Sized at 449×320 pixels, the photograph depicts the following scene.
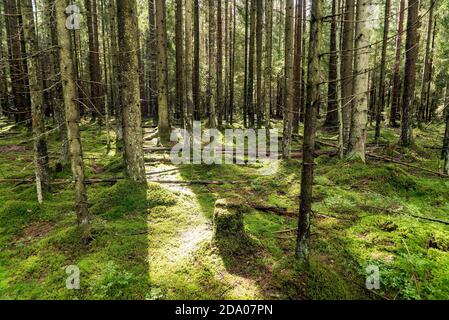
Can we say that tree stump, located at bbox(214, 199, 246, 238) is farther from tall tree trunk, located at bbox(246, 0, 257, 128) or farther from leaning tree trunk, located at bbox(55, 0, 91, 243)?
tall tree trunk, located at bbox(246, 0, 257, 128)

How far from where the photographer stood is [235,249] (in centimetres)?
544

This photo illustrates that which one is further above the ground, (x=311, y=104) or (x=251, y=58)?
(x=251, y=58)

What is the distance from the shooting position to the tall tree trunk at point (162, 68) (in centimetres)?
1505

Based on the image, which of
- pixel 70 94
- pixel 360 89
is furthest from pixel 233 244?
pixel 360 89

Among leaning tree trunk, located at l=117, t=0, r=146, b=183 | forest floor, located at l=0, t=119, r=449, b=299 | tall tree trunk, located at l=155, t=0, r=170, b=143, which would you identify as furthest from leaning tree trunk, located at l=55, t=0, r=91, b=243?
tall tree trunk, located at l=155, t=0, r=170, b=143

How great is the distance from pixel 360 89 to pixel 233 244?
687cm

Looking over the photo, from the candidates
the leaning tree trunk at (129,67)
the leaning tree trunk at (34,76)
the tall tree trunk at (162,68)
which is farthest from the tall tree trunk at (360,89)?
the tall tree trunk at (162,68)

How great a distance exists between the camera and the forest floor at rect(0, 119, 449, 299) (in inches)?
179

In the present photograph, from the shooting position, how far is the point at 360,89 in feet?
31.2

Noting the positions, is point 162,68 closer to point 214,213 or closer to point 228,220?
point 214,213

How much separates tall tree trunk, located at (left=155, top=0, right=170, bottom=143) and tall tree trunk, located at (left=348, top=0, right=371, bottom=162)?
9.42 m

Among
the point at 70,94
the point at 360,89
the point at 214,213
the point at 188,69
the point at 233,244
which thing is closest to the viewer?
the point at 70,94

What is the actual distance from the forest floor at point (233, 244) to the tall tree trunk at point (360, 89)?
72 cm
